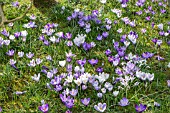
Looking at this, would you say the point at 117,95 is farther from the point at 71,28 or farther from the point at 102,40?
the point at 71,28

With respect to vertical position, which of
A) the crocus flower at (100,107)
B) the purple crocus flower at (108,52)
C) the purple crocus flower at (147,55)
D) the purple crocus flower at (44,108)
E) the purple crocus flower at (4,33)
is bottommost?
the purple crocus flower at (44,108)

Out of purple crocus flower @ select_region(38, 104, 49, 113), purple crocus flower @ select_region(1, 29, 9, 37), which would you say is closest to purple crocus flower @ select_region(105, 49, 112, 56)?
purple crocus flower @ select_region(38, 104, 49, 113)

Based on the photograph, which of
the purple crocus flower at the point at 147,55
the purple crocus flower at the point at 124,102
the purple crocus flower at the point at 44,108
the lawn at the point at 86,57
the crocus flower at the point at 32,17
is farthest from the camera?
the crocus flower at the point at 32,17

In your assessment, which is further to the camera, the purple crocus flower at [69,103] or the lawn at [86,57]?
the lawn at [86,57]

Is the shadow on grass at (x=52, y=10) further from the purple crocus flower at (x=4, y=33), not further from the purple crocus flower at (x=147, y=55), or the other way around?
the purple crocus flower at (x=147, y=55)

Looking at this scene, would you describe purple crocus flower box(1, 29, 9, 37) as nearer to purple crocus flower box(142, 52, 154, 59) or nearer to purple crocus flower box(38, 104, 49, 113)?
purple crocus flower box(38, 104, 49, 113)

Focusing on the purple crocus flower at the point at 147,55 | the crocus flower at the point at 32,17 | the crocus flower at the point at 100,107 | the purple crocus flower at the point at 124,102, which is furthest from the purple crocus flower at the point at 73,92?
the crocus flower at the point at 32,17

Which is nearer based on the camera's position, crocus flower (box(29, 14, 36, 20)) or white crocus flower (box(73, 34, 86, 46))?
white crocus flower (box(73, 34, 86, 46))

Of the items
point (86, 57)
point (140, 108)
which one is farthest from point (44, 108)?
point (86, 57)

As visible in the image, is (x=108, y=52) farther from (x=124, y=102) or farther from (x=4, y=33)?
(x=4, y=33)
